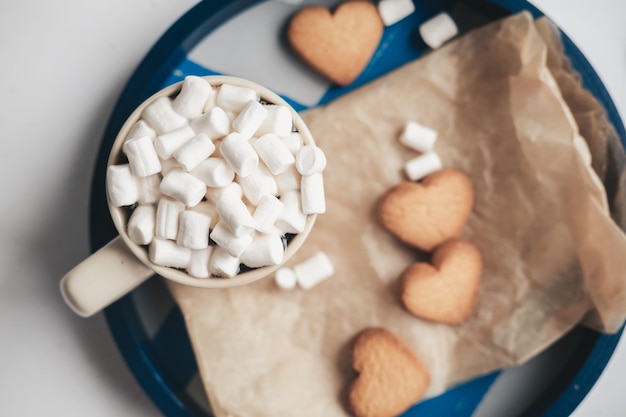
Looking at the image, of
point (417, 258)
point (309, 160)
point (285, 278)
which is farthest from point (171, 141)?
point (417, 258)

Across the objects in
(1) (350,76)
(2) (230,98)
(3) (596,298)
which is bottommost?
(3) (596,298)

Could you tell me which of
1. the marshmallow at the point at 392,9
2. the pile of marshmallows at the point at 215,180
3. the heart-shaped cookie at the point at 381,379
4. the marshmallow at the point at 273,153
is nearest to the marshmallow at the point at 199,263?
the pile of marshmallows at the point at 215,180

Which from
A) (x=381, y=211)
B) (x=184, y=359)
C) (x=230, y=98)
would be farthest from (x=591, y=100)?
(x=184, y=359)

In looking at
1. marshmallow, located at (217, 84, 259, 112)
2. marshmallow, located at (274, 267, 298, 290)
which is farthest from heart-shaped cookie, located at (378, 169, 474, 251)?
marshmallow, located at (217, 84, 259, 112)

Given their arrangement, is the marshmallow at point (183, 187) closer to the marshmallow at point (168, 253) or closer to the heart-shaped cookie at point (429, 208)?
the marshmallow at point (168, 253)

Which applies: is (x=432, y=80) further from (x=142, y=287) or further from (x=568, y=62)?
(x=142, y=287)

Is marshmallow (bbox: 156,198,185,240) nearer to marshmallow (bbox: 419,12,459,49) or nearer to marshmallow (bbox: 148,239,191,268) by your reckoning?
marshmallow (bbox: 148,239,191,268)
